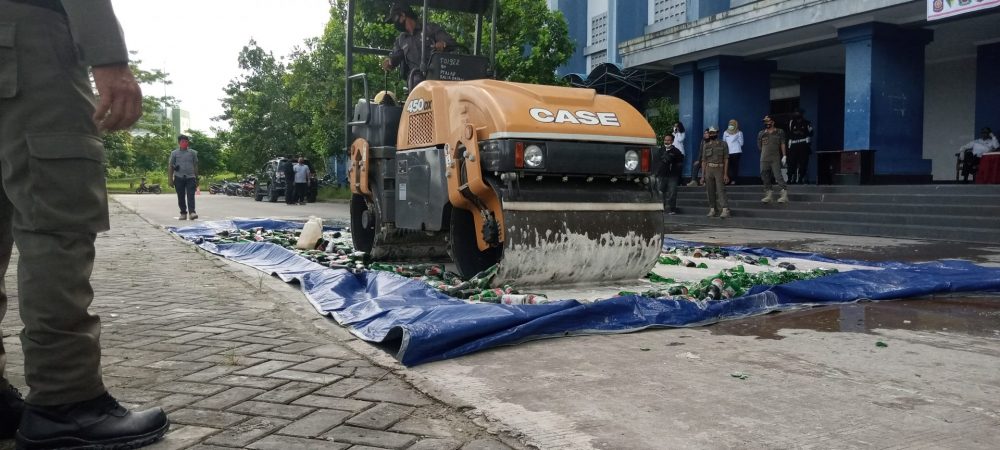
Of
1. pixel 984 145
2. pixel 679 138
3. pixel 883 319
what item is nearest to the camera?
pixel 883 319

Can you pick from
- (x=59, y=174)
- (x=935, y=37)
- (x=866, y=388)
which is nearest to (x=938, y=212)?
(x=935, y=37)

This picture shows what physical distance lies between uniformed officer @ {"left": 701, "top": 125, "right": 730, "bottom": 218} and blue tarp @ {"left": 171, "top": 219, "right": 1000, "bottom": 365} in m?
7.40

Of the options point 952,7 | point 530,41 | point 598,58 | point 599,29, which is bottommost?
point 952,7

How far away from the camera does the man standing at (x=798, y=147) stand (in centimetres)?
1917

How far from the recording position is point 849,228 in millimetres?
12438

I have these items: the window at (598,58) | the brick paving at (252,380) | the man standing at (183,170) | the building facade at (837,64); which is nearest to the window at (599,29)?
the building facade at (837,64)

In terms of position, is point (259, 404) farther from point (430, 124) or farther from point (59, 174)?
point (430, 124)

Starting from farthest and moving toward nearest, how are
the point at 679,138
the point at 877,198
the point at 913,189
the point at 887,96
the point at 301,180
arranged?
the point at 301,180 → the point at 679,138 → the point at 887,96 → the point at 877,198 → the point at 913,189

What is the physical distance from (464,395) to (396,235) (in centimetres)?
416

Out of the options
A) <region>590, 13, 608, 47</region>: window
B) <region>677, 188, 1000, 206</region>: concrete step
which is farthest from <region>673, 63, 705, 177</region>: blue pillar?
<region>590, 13, 608, 47</region>: window

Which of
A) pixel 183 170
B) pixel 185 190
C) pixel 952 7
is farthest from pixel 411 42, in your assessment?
pixel 952 7

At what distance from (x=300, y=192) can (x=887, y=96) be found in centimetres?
1834

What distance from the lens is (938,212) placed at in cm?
1197

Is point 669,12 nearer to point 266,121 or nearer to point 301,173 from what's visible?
point 301,173
